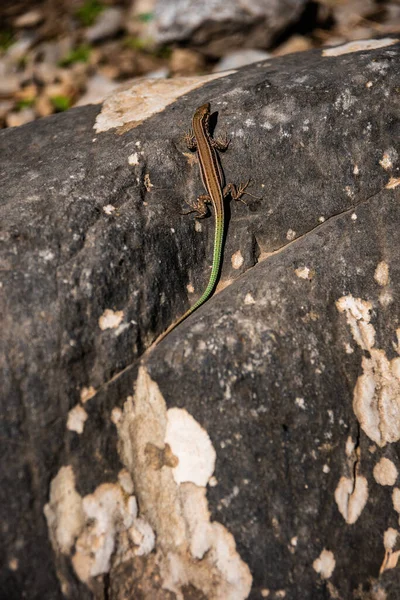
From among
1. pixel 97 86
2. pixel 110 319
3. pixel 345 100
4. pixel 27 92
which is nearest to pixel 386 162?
pixel 345 100

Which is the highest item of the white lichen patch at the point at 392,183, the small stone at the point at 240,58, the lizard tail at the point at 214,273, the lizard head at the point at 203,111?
the lizard head at the point at 203,111

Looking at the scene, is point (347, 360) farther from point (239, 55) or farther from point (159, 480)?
point (239, 55)

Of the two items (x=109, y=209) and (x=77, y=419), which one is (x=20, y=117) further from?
(x=77, y=419)

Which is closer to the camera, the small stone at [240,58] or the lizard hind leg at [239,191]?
the lizard hind leg at [239,191]

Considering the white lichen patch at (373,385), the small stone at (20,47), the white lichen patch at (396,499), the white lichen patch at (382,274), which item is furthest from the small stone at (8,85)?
the white lichen patch at (396,499)

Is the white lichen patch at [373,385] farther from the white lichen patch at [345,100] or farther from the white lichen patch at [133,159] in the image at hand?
the white lichen patch at [133,159]

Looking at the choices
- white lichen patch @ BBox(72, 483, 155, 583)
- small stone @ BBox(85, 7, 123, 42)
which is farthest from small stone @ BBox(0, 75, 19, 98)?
white lichen patch @ BBox(72, 483, 155, 583)

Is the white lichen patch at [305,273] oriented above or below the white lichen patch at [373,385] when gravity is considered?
above
